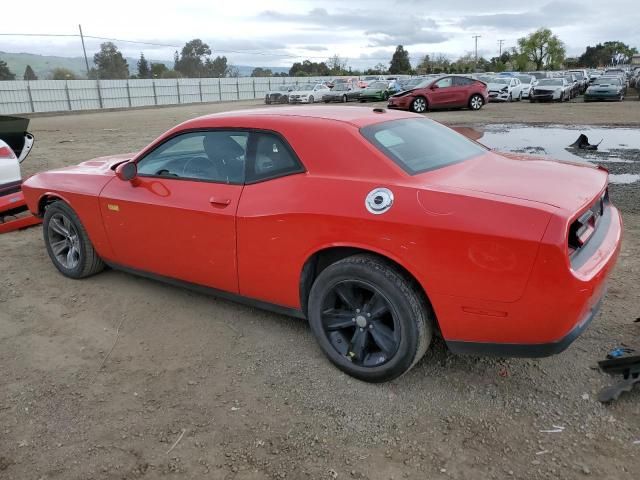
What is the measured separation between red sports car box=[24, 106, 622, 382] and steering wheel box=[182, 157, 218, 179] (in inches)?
0.4

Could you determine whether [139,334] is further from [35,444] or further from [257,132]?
[257,132]

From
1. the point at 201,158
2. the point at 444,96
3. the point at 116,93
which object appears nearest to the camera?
the point at 201,158

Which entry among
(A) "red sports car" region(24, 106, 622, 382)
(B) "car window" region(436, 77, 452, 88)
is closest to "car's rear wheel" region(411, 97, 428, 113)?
(B) "car window" region(436, 77, 452, 88)

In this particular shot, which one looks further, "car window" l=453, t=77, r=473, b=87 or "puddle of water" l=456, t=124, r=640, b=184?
"car window" l=453, t=77, r=473, b=87

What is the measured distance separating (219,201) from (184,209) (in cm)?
32

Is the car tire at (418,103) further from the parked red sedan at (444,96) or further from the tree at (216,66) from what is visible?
the tree at (216,66)

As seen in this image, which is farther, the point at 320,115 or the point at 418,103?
the point at 418,103

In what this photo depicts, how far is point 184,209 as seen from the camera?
364 centimetres

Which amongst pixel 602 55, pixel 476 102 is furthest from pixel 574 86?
pixel 602 55

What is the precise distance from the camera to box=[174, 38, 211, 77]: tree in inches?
3344

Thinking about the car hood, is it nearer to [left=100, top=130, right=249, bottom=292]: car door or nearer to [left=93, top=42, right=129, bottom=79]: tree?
[left=100, top=130, right=249, bottom=292]: car door

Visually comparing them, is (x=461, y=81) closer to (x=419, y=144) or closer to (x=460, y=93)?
(x=460, y=93)

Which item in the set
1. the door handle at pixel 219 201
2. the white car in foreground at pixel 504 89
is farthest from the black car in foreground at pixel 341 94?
the door handle at pixel 219 201

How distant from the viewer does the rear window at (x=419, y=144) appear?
10.3 feet
